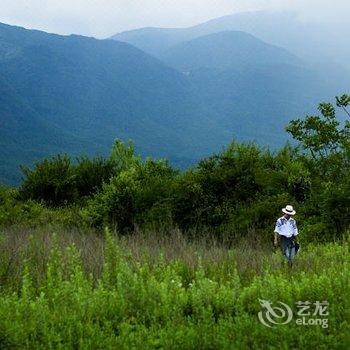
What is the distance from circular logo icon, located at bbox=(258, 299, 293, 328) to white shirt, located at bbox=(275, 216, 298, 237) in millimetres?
4242

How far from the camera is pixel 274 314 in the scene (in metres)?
6.89

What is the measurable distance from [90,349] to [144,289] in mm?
1467

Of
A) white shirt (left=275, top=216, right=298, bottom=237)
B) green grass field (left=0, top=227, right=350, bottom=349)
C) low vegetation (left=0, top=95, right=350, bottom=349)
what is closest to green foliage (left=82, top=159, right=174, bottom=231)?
low vegetation (left=0, top=95, right=350, bottom=349)

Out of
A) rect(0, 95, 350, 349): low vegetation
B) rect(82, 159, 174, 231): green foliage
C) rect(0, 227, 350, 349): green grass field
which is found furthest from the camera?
rect(82, 159, 174, 231): green foliage

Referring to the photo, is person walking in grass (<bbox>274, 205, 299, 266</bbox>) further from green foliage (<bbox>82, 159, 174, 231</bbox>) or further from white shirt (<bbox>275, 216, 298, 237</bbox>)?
green foliage (<bbox>82, 159, 174, 231</bbox>)

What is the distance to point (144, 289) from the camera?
738 centimetres

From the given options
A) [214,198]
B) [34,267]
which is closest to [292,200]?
[214,198]

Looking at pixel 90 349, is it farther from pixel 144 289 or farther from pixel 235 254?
pixel 235 254

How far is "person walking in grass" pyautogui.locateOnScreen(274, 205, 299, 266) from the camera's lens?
10875mm

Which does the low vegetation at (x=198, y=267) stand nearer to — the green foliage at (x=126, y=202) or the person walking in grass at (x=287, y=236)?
the green foliage at (x=126, y=202)

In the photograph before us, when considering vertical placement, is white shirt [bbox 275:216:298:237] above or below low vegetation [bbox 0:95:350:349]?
above

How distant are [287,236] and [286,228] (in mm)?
222

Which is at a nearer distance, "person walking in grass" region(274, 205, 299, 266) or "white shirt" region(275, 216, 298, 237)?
"person walking in grass" region(274, 205, 299, 266)

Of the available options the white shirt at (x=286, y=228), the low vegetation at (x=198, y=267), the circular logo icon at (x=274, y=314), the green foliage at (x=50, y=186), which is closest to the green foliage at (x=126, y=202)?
the low vegetation at (x=198, y=267)
